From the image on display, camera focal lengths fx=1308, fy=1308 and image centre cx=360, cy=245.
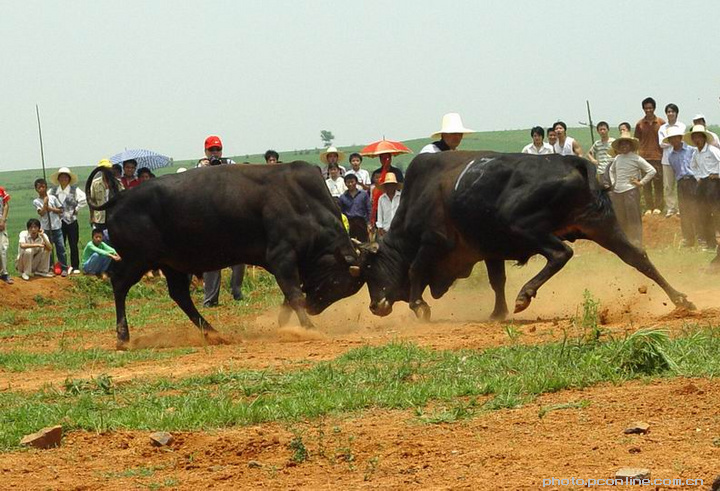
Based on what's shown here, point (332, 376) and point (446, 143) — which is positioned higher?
point (446, 143)

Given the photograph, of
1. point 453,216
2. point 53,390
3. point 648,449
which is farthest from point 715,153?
point 648,449

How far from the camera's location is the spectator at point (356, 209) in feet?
61.3

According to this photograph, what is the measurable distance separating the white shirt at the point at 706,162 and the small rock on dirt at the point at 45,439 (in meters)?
12.2

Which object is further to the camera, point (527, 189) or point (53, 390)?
point (527, 189)

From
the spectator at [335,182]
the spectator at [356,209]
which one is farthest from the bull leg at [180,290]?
the spectator at [335,182]

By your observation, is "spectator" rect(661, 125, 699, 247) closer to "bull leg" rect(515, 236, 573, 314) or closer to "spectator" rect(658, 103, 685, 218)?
→ "spectator" rect(658, 103, 685, 218)

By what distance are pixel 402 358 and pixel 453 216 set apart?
11.6 ft

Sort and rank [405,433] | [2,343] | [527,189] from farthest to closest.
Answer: [2,343]
[527,189]
[405,433]

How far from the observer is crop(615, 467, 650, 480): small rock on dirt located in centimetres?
547

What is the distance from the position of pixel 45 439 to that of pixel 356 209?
1159cm

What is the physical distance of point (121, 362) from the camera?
36.6 feet

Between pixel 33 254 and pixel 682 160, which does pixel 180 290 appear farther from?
pixel 33 254

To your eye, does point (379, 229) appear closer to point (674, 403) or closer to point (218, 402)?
point (218, 402)

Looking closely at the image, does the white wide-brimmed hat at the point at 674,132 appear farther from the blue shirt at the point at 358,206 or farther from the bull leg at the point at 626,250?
the bull leg at the point at 626,250
